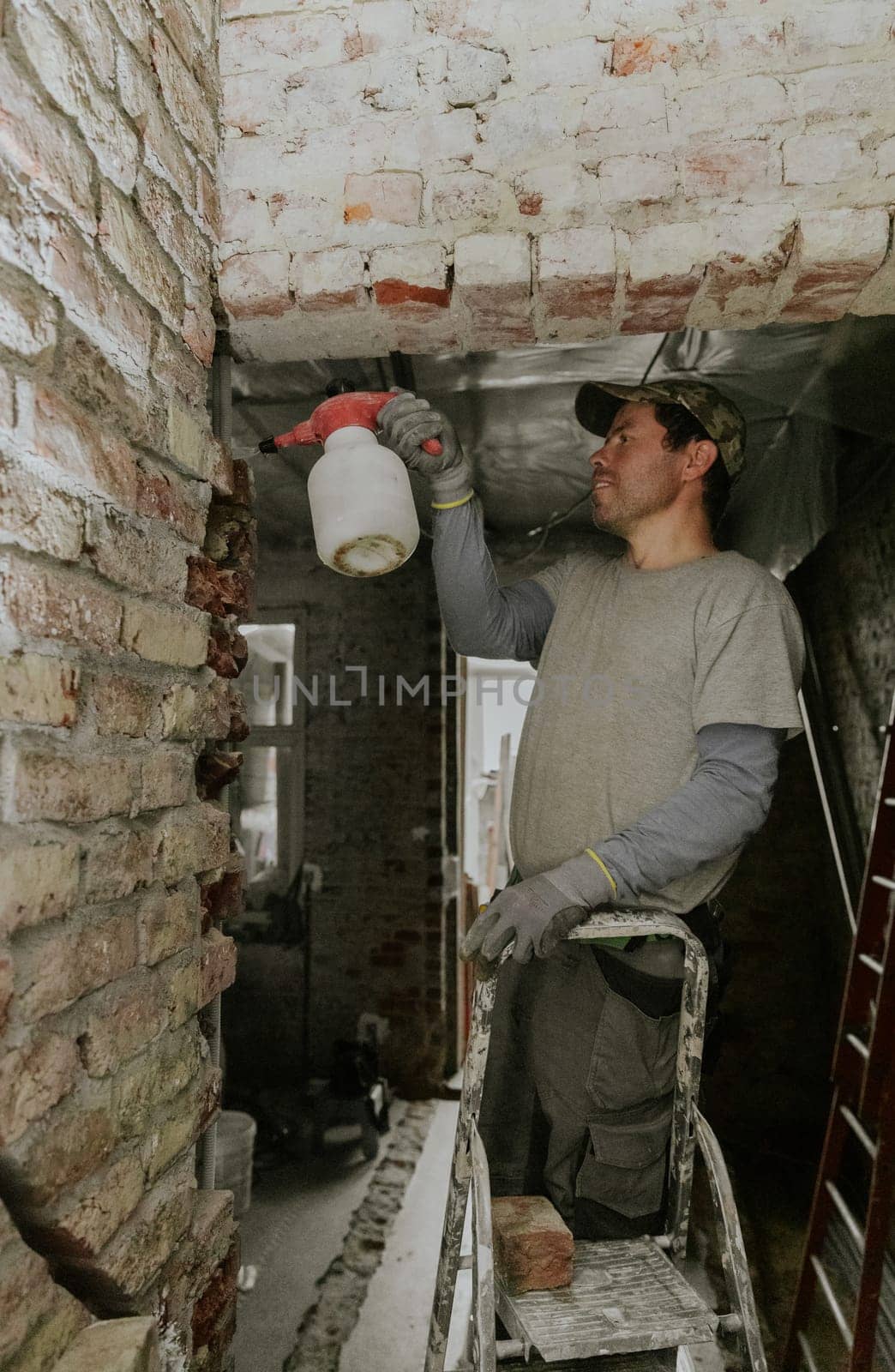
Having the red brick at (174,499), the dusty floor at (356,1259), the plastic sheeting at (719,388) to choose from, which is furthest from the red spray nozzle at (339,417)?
the dusty floor at (356,1259)

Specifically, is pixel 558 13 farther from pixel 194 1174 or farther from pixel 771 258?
pixel 194 1174

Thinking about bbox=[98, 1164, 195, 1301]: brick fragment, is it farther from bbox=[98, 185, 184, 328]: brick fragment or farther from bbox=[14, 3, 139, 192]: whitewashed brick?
bbox=[14, 3, 139, 192]: whitewashed brick

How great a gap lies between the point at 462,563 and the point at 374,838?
3074 mm

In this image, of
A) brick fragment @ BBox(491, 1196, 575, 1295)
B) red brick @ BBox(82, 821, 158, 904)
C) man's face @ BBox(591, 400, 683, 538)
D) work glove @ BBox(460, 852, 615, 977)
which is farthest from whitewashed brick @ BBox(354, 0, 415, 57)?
brick fragment @ BBox(491, 1196, 575, 1295)

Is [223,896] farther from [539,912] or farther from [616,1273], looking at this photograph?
[616,1273]

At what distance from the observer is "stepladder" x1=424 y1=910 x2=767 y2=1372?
1.15 metres

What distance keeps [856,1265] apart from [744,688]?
1720mm

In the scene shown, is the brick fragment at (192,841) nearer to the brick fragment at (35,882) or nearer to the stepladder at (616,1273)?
the brick fragment at (35,882)

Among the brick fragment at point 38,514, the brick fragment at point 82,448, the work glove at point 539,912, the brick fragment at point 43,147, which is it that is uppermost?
the brick fragment at point 43,147

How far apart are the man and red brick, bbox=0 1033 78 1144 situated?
0.68 m

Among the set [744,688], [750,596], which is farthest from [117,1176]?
[750,596]

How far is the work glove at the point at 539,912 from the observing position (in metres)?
1.36

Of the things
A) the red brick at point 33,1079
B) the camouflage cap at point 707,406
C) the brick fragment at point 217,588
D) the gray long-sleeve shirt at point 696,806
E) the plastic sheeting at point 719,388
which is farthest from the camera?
the plastic sheeting at point 719,388

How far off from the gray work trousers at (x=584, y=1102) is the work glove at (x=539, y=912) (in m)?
0.21
